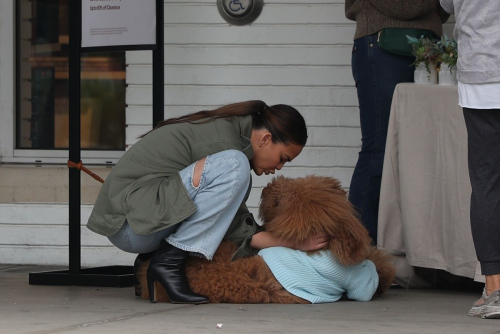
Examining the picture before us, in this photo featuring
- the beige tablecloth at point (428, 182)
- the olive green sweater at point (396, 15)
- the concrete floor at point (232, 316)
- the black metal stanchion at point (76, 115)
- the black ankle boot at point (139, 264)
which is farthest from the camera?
the black metal stanchion at point (76, 115)

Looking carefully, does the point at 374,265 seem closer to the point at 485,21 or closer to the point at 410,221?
the point at 410,221

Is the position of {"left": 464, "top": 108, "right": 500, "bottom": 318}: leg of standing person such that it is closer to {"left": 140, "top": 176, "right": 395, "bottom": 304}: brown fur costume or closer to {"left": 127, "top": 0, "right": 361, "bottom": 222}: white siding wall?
{"left": 140, "top": 176, "right": 395, "bottom": 304}: brown fur costume

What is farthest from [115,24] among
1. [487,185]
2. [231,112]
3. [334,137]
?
[487,185]

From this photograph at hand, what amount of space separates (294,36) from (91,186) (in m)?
1.47

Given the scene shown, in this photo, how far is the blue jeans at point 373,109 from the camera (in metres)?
4.34

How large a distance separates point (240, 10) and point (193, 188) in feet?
6.81

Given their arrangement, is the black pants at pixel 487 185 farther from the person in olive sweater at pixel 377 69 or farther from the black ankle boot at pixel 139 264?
the black ankle boot at pixel 139 264

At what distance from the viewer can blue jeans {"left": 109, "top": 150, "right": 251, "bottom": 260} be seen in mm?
3527

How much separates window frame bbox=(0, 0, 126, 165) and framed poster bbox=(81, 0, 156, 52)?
119 cm

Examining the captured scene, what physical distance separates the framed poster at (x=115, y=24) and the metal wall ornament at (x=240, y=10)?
1005 millimetres

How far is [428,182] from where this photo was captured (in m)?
4.05

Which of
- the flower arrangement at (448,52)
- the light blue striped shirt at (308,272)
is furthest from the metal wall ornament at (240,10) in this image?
the light blue striped shirt at (308,272)

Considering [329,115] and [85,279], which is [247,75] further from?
[85,279]

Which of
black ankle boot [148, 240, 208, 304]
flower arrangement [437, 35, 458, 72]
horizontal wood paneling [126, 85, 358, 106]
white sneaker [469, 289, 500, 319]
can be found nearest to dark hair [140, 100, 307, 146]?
black ankle boot [148, 240, 208, 304]
